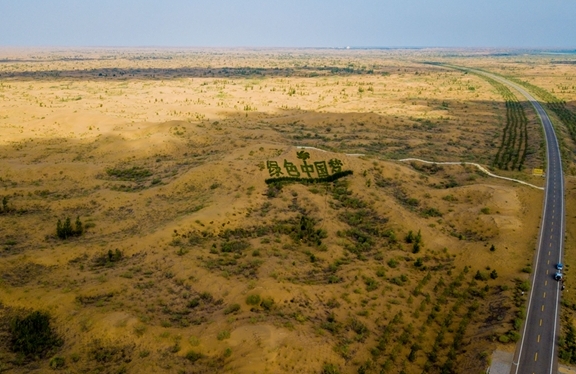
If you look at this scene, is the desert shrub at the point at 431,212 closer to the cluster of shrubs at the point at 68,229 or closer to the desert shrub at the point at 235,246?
the desert shrub at the point at 235,246

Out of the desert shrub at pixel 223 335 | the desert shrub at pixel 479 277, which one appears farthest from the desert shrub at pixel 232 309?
the desert shrub at pixel 479 277

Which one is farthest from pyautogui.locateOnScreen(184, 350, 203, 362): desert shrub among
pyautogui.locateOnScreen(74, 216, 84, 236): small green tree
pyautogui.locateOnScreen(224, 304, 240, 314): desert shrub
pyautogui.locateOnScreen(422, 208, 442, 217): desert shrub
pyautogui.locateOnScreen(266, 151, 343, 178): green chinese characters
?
pyautogui.locateOnScreen(422, 208, 442, 217): desert shrub

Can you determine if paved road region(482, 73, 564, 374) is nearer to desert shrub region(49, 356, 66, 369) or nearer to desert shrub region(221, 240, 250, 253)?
desert shrub region(221, 240, 250, 253)

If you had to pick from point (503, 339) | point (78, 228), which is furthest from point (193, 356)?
point (78, 228)

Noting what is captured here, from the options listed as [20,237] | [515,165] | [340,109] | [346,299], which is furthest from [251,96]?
[346,299]

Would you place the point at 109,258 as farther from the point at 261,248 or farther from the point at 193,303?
the point at 261,248
